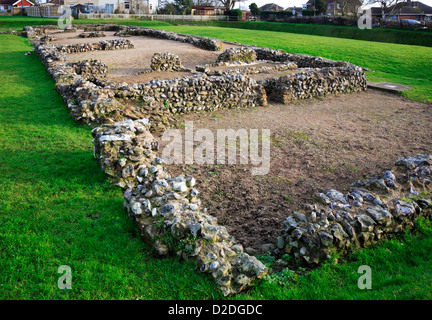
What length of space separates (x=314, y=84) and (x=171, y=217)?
9934 mm

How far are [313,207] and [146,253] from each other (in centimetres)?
220

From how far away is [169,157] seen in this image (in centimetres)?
701

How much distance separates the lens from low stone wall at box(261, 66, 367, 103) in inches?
458

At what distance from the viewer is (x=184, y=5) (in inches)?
2749

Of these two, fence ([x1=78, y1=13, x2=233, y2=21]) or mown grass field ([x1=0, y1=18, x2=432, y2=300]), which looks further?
fence ([x1=78, y1=13, x2=233, y2=21])

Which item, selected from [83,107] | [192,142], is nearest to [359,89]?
[192,142]

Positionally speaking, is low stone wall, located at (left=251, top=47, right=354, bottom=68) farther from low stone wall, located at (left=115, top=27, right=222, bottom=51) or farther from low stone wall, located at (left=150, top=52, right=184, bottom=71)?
low stone wall, located at (left=150, top=52, right=184, bottom=71)

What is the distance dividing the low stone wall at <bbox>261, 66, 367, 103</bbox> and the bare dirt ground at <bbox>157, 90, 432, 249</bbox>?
0.46 m

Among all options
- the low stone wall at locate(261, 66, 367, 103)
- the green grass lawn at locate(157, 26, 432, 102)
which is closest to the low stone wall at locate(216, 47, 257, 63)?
the low stone wall at locate(261, 66, 367, 103)

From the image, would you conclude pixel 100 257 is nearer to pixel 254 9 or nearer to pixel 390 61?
pixel 390 61

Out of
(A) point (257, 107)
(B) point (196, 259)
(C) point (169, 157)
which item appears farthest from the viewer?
(A) point (257, 107)

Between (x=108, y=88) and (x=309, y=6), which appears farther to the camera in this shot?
(x=309, y=6)
